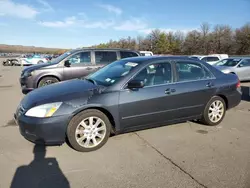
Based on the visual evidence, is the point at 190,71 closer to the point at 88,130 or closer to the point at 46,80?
the point at 88,130

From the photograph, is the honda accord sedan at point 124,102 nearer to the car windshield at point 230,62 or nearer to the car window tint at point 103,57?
the car window tint at point 103,57

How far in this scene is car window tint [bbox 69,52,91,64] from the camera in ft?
28.9

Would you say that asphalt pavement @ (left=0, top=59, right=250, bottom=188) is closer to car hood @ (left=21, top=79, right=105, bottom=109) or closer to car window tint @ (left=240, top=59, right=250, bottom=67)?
car hood @ (left=21, top=79, right=105, bottom=109)

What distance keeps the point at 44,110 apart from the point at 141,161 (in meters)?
1.69

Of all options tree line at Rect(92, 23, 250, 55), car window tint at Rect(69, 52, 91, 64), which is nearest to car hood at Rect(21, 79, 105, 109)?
car window tint at Rect(69, 52, 91, 64)

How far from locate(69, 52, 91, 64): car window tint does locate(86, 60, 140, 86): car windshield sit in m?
3.94

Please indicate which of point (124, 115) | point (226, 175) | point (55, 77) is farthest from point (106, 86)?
point (55, 77)

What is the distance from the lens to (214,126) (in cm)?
523

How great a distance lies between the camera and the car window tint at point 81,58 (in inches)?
346

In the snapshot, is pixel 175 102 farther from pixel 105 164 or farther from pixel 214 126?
pixel 105 164

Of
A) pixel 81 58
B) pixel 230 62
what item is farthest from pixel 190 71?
pixel 230 62

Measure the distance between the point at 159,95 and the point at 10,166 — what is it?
8.79 feet

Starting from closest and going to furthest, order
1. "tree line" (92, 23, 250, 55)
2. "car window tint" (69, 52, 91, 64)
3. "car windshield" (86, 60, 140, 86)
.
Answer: "car windshield" (86, 60, 140, 86), "car window tint" (69, 52, 91, 64), "tree line" (92, 23, 250, 55)

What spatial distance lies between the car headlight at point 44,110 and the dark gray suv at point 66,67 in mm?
4774
